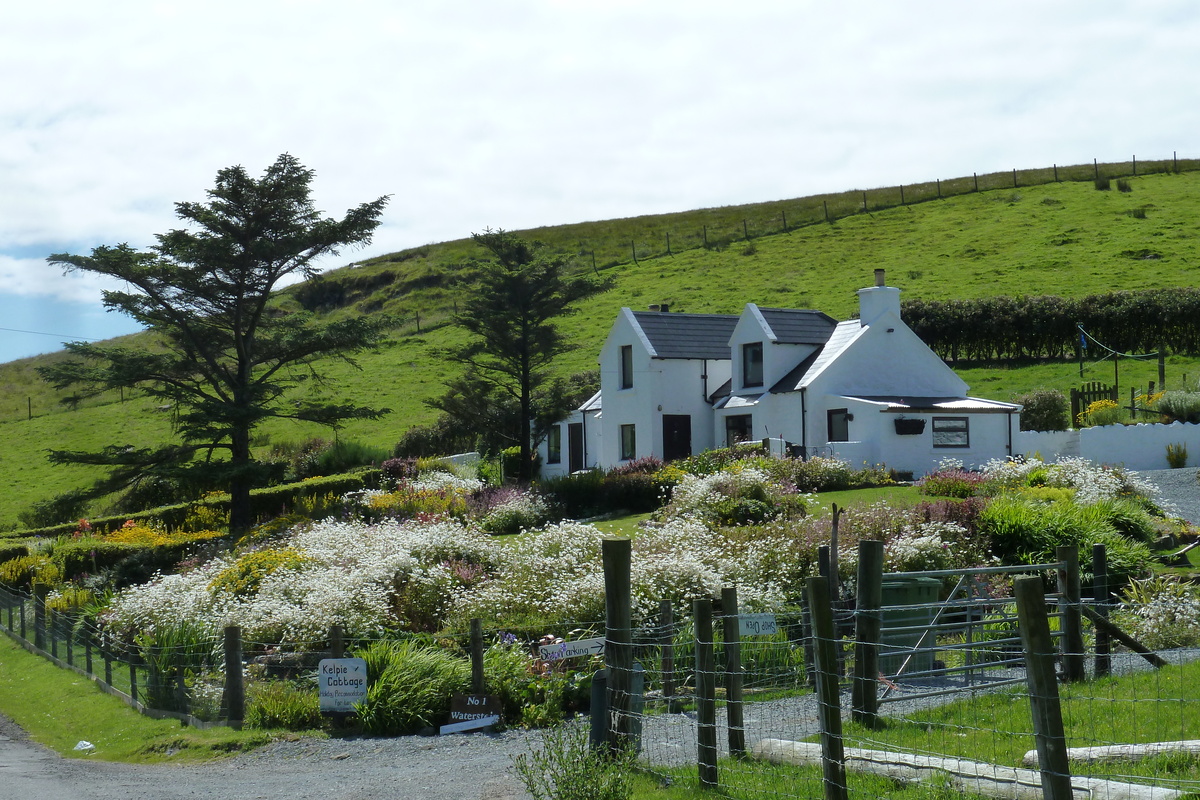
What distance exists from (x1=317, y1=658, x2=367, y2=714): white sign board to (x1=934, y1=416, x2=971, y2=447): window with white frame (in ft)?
76.3

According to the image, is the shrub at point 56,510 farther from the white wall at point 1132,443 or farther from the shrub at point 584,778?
Answer: the shrub at point 584,778

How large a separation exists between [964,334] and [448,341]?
34907 mm

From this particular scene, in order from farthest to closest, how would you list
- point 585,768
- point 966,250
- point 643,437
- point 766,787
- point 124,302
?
point 966,250
point 643,437
point 124,302
point 766,787
point 585,768

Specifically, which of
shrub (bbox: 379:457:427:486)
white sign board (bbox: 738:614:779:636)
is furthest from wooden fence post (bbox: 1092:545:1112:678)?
shrub (bbox: 379:457:427:486)

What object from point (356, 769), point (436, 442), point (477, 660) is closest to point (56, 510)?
point (436, 442)

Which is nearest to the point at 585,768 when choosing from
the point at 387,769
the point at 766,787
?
the point at 766,787

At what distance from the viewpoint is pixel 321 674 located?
38.7ft

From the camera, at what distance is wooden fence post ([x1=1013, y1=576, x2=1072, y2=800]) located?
4859 mm

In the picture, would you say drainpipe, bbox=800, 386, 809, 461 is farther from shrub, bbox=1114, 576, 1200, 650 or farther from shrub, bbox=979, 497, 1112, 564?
shrub, bbox=1114, 576, 1200, 650

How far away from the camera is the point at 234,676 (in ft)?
40.4

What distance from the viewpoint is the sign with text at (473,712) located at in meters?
11.4

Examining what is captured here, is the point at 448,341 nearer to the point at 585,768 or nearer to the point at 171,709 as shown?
the point at 171,709

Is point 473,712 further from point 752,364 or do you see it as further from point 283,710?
point 752,364

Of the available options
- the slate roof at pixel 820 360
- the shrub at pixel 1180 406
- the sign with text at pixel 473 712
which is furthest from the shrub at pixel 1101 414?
the sign with text at pixel 473 712
